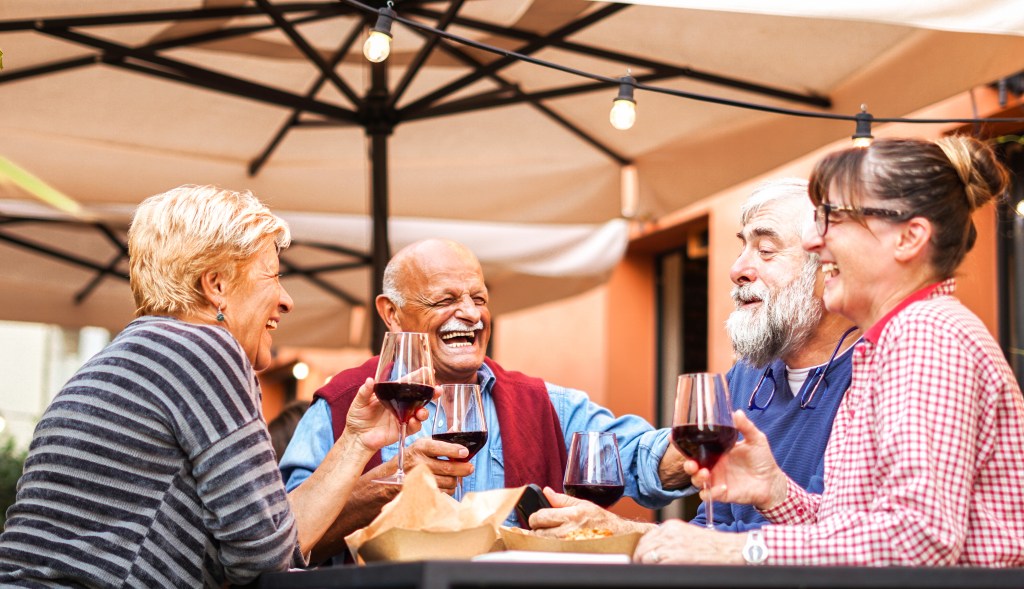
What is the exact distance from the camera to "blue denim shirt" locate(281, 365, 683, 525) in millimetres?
3420

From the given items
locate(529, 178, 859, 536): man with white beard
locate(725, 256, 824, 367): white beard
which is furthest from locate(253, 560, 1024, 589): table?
locate(725, 256, 824, 367): white beard

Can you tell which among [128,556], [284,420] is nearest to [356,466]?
[128,556]

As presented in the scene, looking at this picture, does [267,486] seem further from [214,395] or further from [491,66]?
[491,66]

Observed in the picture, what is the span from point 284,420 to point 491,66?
173 cm

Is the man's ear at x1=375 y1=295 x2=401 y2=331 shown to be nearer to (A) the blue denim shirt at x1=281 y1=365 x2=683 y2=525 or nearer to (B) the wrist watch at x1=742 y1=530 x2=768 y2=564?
(A) the blue denim shirt at x1=281 y1=365 x2=683 y2=525

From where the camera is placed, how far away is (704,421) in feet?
7.36

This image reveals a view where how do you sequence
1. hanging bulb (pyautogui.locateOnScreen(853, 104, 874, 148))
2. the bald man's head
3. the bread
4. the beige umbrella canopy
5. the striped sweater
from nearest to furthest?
1. the bread
2. the striped sweater
3. hanging bulb (pyautogui.locateOnScreen(853, 104, 874, 148))
4. the bald man's head
5. the beige umbrella canopy

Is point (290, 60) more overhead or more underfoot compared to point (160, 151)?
more overhead

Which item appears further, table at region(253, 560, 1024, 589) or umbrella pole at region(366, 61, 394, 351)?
umbrella pole at region(366, 61, 394, 351)

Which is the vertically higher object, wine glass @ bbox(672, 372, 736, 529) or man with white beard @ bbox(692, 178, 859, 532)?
man with white beard @ bbox(692, 178, 859, 532)

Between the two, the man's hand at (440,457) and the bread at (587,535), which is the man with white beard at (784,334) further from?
the bread at (587,535)

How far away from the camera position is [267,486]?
241 cm

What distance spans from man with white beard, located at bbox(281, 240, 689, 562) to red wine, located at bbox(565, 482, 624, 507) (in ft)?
2.12

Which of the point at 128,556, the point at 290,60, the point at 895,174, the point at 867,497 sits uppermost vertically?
the point at 290,60
